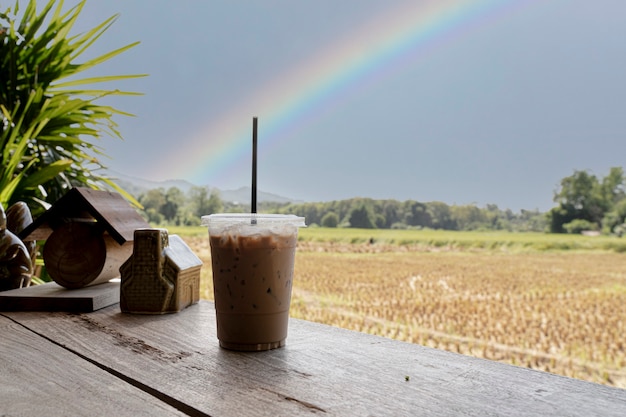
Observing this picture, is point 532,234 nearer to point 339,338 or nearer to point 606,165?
point 606,165

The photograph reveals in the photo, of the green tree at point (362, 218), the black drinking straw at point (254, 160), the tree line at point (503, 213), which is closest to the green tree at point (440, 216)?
the tree line at point (503, 213)

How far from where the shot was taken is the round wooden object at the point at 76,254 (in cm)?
114

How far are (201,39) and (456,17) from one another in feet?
17.9

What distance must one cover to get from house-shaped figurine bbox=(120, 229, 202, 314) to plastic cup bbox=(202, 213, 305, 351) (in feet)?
0.86

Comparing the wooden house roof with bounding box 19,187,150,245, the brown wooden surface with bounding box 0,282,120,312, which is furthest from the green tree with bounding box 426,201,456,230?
the brown wooden surface with bounding box 0,282,120,312

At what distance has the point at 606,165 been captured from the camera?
25.1ft

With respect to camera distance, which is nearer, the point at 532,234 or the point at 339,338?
the point at 339,338

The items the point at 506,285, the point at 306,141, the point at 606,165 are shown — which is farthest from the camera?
the point at 306,141

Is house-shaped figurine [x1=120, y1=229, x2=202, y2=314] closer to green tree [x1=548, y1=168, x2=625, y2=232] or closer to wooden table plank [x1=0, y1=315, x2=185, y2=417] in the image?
wooden table plank [x1=0, y1=315, x2=185, y2=417]

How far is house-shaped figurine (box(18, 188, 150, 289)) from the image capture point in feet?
3.72

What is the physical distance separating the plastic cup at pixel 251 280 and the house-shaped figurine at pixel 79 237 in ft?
1.42

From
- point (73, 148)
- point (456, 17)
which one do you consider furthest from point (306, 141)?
point (73, 148)

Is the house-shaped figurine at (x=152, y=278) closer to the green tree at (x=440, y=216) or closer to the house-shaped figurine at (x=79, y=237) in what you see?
the house-shaped figurine at (x=79, y=237)

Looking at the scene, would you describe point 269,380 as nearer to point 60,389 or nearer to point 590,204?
point 60,389
